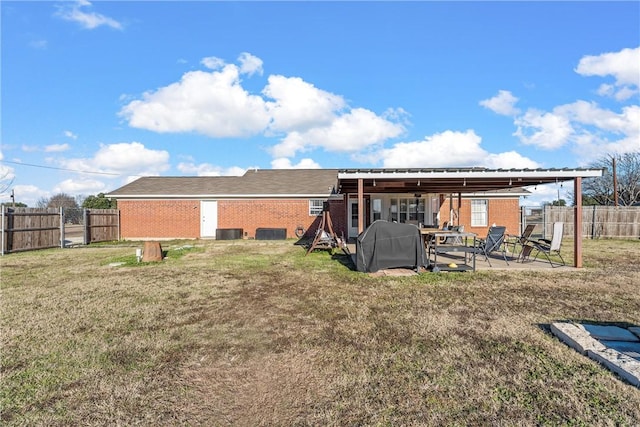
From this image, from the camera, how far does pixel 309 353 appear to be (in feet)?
11.5

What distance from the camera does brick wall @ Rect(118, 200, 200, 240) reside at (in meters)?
18.0

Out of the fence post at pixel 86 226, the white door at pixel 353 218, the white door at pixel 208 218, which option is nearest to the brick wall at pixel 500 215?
the white door at pixel 353 218

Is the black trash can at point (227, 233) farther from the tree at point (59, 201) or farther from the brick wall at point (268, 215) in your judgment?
the tree at point (59, 201)

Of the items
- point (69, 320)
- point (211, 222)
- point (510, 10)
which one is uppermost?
point (510, 10)

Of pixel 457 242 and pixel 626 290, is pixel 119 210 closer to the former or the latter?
pixel 457 242

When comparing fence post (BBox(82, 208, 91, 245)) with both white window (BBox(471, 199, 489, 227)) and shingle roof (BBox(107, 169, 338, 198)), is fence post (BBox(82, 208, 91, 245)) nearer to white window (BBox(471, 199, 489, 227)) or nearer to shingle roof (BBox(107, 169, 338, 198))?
shingle roof (BBox(107, 169, 338, 198))

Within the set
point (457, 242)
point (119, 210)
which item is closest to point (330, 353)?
point (457, 242)

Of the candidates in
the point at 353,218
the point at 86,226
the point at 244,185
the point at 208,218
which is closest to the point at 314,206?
the point at 353,218

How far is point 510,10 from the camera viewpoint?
29.5ft

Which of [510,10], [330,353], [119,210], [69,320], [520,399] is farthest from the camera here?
[119,210]

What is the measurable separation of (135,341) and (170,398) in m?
1.56

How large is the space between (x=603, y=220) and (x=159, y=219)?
83.2 feet

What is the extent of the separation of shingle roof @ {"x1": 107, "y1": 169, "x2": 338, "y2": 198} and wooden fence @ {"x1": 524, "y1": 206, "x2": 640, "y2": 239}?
1272 centimetres

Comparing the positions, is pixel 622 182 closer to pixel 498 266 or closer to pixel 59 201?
pixel 498 266
